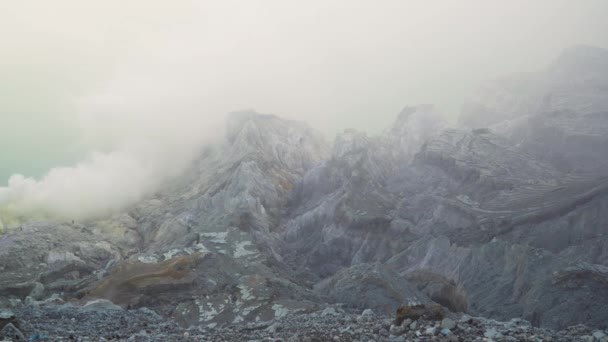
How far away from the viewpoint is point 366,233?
120m

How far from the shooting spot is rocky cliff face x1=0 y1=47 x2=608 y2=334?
60.2 meters

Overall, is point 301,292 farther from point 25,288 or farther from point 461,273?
point 25,288

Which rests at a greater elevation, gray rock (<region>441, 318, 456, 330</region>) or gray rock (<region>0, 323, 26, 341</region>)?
gray rock (<region>0, 323, 26, 341</region>)

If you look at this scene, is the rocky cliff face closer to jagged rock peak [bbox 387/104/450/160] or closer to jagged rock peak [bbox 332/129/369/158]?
jagged rock peak [bbox 387/104/450/160]

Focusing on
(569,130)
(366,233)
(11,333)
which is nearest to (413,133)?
(569,130)

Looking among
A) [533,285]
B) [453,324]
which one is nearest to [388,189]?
[533,285]

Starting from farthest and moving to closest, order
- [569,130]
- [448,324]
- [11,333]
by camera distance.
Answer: [569,130], [11,333], [448,324]

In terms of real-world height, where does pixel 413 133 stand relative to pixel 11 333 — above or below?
below

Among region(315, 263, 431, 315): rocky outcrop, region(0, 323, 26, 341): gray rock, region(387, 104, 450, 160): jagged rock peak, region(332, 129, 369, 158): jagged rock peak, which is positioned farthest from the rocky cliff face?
region(0, 323, 26, 341): gray rock

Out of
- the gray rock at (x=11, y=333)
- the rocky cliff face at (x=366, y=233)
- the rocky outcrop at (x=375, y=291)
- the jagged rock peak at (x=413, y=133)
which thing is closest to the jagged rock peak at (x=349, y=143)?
the rocky cliff face at (x=366, y=233)

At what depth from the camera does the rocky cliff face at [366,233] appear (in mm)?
60188

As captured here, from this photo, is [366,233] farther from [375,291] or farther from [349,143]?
[349,143]

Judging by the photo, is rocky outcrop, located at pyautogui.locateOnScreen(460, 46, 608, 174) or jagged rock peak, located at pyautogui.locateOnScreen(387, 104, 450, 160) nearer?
rocky outcrop, located at pyautogui.locateOnScreen(460, 46, 608, 174)

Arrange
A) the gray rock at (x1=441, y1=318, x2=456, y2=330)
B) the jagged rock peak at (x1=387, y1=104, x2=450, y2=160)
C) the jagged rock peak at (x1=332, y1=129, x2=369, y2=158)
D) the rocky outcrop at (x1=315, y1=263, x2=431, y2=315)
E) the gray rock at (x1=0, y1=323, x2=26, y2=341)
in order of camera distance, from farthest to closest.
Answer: the jagged rock peak at (x1=387, y1=104, x2=450, y2=160) → the jagged rock peak at (x1=332, y1=129, x2=369, y2=158) → the rocky outcrop at (x1=315, y1=263, x2=431, y2=315) → the gray rock at (x1=0, y1=323, x2=26, y2=341) → the gray rock at (x1=441, y1=318, x2=456, y2=330)
